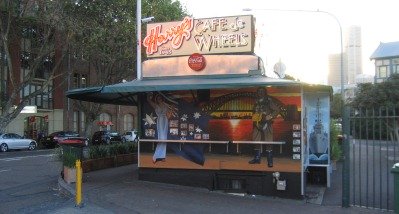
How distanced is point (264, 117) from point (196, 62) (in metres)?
2.31

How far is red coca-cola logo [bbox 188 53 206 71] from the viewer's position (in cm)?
1233

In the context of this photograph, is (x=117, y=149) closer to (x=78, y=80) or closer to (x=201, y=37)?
(x=201, y=37)

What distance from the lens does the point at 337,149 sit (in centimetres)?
1809

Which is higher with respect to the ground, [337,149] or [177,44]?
[177,44]

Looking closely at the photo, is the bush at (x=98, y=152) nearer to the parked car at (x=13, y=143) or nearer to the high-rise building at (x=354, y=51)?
the parked car at (x=13, y=143)

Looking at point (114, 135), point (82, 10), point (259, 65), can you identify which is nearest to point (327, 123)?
point (259, 65)

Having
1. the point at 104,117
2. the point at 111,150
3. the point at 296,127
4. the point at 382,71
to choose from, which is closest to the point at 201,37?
the point at 296,127

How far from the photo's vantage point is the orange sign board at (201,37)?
1227cm

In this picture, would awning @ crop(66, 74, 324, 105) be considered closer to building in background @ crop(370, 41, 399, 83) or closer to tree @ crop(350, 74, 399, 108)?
tree @ crop(350, 74, 399, 108)

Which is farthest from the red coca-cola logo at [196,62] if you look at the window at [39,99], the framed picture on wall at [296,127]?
the window at [39,99]

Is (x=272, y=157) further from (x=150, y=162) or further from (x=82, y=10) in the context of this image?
(x=82, y=10)

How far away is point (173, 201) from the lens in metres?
10.4

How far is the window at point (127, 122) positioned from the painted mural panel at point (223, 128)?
1777 inches

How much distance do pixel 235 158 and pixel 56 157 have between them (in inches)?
253
